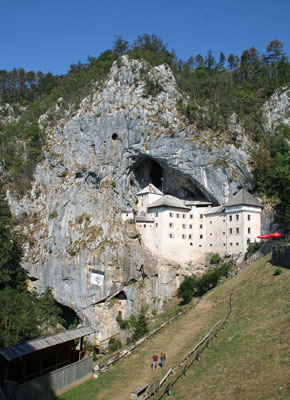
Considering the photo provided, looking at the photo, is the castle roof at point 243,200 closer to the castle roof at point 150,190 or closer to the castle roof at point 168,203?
the castle roof at point 168,203

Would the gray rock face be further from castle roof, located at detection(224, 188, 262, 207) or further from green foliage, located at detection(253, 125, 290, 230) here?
green foliage, located at detection(253, 125, 290, 230)

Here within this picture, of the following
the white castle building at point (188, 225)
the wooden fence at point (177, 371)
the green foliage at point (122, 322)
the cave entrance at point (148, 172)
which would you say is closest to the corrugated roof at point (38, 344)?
the wooden fence at point (177, 371)

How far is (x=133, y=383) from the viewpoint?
19125 mm

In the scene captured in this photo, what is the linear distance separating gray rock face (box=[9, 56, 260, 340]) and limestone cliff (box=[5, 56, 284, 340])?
0.15m

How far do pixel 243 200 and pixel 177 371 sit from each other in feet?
113

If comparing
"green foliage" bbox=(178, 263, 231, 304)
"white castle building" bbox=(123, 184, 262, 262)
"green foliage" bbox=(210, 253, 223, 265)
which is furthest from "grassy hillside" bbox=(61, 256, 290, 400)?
"white castle building" bbox=(123, 184, 262, 262)

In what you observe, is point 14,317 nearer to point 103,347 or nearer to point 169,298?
point 103,347

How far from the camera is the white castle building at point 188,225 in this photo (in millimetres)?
51938

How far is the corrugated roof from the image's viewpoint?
17945 mm

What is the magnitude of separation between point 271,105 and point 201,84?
12618mm

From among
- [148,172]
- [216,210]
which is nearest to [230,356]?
[216,210]

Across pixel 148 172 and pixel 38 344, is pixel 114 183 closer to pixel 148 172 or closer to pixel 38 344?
pixel 148 172

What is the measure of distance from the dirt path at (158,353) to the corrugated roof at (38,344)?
10.3 ft

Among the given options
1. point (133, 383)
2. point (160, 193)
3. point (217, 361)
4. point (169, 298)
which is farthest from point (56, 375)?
point (160, 193)
